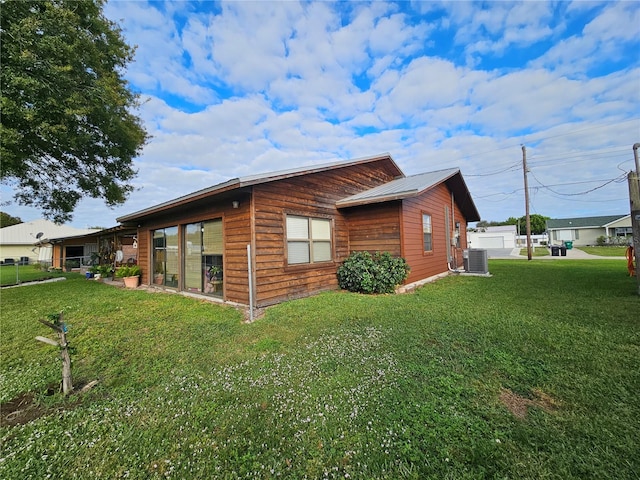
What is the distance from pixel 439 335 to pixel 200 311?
14.9 feet

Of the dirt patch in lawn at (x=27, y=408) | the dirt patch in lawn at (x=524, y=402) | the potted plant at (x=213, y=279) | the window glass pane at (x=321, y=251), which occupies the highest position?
the window glass pane at (x=321, y=251)

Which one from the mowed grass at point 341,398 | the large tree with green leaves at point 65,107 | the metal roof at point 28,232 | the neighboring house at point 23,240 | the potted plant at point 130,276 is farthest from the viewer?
the metal roof at point 28,232

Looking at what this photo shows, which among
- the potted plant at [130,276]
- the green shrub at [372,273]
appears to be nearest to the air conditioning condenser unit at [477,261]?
the green shrub at [372,273]

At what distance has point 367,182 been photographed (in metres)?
9.45

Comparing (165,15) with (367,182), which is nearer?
(165,15)

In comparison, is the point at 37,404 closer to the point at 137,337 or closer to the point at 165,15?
the point at 137,337

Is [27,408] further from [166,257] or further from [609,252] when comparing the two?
[609,252]

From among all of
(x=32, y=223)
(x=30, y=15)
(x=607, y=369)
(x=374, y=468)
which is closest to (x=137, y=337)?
(x=374, y=468)

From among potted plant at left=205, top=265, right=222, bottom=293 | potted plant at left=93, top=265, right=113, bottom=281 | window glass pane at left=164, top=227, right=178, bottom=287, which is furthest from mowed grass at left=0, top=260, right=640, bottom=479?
potted plant at left=93, top=265, right=113, bottom=281

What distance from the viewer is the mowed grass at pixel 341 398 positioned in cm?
169

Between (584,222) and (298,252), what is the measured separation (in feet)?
155

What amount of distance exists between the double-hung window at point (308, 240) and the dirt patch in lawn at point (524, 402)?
16.0 ft

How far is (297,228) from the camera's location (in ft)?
22.1

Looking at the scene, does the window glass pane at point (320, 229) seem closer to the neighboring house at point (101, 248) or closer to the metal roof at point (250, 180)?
the metal roof at point (250, 180)
